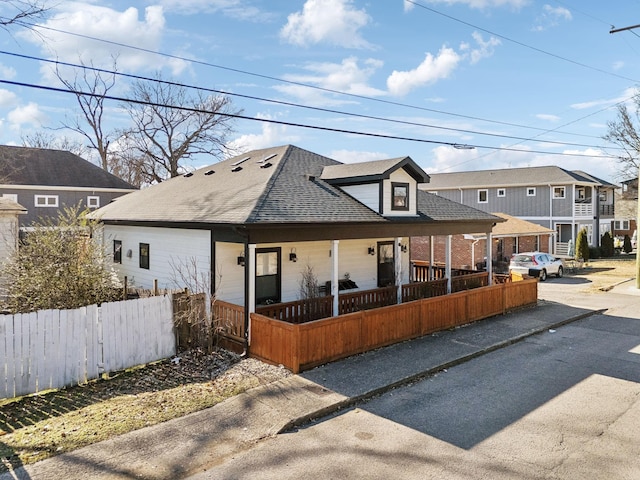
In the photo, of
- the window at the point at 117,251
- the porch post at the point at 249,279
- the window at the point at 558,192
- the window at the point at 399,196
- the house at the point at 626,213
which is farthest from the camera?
the house at the point at 626,213

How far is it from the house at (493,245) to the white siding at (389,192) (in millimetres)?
9175

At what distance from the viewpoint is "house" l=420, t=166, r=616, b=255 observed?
117 ft

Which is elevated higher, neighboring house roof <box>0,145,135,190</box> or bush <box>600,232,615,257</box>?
neighboring house roof <box>0,145,135,190</box>

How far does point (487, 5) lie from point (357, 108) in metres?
4.99

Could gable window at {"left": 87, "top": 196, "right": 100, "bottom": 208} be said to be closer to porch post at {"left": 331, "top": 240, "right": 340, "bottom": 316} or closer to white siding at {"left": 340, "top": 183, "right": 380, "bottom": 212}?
white siding at {"left": 340, "top": 183, "right": 380, "bottom": 212}

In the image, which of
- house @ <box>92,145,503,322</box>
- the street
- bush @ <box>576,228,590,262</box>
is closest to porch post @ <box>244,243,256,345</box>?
house @ <box>92,145,503,322</box>

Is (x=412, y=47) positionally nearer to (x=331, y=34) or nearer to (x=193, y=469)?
(x=331, y=34)

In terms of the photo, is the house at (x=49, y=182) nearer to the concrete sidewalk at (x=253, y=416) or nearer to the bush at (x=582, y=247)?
the concrete sidewalk at (x=253, y=416)

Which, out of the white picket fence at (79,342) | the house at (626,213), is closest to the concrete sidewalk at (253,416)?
the white picket fence at (79,342)

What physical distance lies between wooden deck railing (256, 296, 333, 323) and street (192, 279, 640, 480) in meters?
3.61

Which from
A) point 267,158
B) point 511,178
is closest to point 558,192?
point 511,178

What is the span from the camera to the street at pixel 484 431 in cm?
554

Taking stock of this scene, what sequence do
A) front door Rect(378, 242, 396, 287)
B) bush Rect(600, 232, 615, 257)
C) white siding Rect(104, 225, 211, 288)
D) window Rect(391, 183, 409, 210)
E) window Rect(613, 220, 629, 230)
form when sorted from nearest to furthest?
white siding Rect(104, 225, 211, 288), window Rect(391, 183, 409, 210), front door Rect(378, 242, 396, 287), bush Rect(600, 232, 615, 257), window Rect(613, 220, 629, 230)

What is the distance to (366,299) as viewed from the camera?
1309 centimetres
